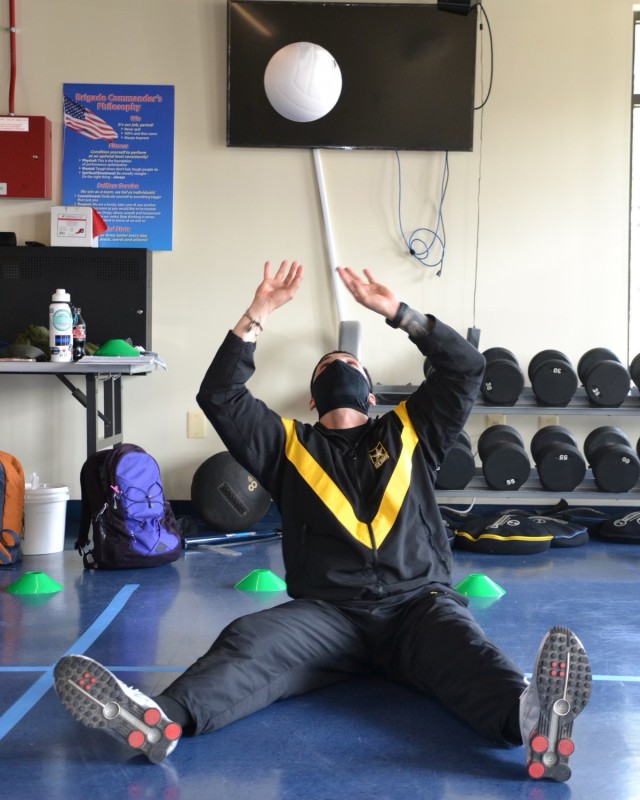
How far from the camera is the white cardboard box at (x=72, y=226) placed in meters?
5.35

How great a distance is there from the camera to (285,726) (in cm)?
238

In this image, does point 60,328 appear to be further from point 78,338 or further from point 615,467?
point 615,467

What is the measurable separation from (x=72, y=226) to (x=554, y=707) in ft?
13.6

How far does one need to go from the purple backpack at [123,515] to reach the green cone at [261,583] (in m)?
0.62

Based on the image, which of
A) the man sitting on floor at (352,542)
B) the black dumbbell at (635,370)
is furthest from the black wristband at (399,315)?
the black dumbbell at (635,370)

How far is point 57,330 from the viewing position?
457 centimetres

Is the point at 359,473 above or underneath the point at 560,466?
above

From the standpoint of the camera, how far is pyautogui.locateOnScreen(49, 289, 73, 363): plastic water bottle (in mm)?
4539

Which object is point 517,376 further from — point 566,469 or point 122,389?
point 122,389

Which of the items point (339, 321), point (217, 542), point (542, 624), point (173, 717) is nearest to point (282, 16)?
point (339, 321)

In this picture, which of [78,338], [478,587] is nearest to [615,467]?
[478,587]

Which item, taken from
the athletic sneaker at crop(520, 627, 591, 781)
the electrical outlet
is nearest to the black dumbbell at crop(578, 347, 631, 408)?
the electrical outlet

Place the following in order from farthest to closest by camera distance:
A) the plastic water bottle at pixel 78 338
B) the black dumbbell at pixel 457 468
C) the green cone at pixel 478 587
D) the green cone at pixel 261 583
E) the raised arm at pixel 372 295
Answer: the black dumbbell at pixel 457 468
the plastic water bottle at pixel 78 338
the green cone at pixel 261 583
the green cone at pixel 478 587
the raised arm at pixel 372 295

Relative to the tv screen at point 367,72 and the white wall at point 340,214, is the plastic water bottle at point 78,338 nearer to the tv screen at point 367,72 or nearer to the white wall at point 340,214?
the white wall at point 340,214
